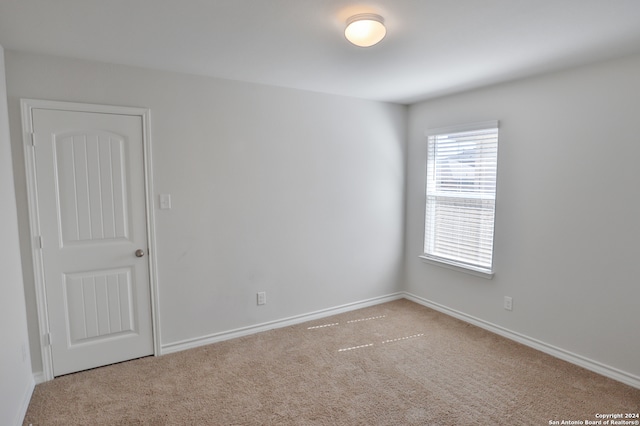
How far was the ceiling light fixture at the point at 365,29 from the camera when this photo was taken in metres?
1.90

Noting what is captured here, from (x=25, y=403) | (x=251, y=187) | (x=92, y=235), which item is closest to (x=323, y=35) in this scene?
(x=251, y=187)

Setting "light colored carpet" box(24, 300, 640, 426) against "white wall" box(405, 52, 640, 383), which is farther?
"white wall" box(405, 52, 640, 383)

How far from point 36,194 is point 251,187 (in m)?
1.61

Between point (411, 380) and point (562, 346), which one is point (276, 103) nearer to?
point (411, 380)

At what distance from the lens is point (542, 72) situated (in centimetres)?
290

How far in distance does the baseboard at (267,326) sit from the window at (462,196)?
2.72 ft

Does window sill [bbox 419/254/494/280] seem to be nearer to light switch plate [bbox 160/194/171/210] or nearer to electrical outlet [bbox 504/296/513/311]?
electrical outlet [bbox 504/296/513/311]

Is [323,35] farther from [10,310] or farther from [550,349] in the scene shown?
[550,349]

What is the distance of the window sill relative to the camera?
11.3 feet

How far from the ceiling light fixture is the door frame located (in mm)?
1786

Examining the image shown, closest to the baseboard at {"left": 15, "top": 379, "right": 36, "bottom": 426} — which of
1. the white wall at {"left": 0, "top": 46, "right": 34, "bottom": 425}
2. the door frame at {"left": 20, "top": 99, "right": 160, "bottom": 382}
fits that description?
the white wall at {"left": 0, "top": 46, "right": 34, "bottom": 425}

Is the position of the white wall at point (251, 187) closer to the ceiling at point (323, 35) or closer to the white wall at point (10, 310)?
the white wall at point (10, 310)

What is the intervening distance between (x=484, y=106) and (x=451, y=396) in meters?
2.60

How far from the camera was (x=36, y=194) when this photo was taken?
2.49 m
